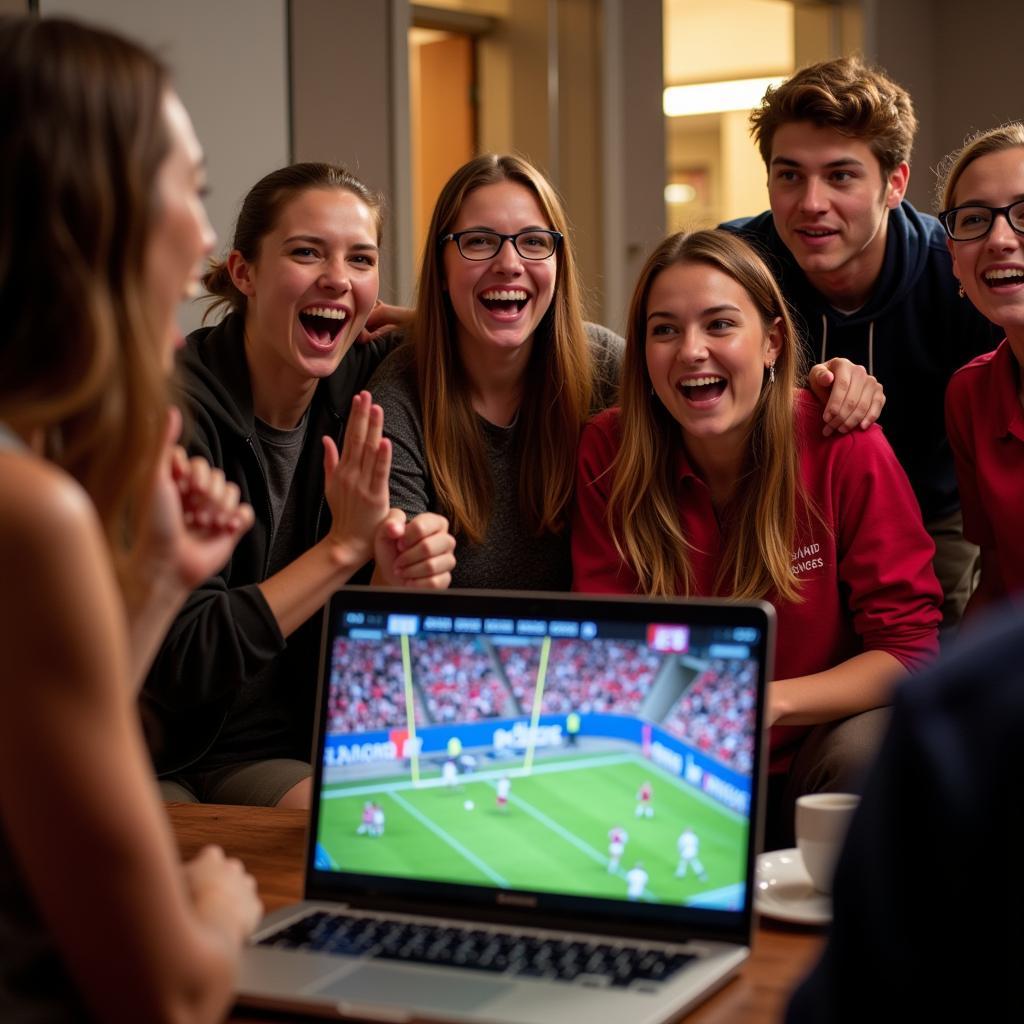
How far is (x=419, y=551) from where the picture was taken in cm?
189

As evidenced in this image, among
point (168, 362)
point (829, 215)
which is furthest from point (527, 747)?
point (829, 215)

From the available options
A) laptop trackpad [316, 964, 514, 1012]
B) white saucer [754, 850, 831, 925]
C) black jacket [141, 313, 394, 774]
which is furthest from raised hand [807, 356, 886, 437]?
laptop trackpad [316, 964, 514, 1012]

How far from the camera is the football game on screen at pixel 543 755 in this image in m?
1.15

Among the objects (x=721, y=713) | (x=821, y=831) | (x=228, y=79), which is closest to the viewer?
(x=721, y=713)

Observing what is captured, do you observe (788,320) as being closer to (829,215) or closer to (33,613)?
(829,215)

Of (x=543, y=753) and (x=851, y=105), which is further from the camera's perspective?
(x=851, y=105)

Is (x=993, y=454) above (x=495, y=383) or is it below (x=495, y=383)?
below

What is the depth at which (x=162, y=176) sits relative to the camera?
3.19 ft

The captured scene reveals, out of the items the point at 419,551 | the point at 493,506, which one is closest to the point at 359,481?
the point at 419,551

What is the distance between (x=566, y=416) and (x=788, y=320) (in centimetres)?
43

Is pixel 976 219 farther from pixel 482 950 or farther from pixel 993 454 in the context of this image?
pixel 482 950

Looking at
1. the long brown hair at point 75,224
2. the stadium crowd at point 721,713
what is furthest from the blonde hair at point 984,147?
the long brown hair at point 75,224

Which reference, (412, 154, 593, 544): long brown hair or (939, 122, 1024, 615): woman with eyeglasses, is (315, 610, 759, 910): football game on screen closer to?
(412, 154, 593, 544): long brown hair

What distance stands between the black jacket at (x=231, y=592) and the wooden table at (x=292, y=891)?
395 millimetres
